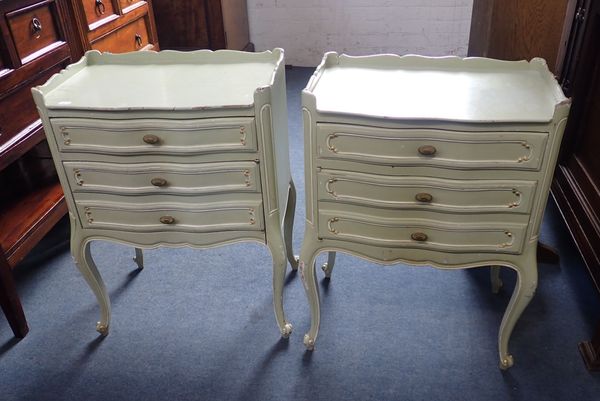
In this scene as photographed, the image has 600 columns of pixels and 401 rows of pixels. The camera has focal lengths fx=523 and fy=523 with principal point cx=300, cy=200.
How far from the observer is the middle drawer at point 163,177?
53.6 inches

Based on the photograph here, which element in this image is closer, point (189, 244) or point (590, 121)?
point (189, 244)

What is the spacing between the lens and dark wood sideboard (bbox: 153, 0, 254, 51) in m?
3.33

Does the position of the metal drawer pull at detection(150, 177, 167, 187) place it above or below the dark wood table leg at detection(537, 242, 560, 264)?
above

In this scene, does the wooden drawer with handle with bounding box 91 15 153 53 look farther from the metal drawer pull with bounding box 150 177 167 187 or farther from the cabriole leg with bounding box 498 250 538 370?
the cabriole leg with bounding box 498 250 538 370

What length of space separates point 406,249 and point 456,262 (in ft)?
0.45

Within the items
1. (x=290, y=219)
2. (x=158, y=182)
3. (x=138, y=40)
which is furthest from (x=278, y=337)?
(x=138, y=40)

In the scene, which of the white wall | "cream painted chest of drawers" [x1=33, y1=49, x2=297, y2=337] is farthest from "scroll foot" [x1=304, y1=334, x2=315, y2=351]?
the white wall

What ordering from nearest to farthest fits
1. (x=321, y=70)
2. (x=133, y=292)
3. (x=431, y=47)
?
(x=321, y=70)
(x=133, y=292)
(x=431, y=47)

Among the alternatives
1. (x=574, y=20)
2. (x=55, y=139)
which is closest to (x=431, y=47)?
(x=574, y=20)

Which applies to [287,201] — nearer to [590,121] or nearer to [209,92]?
[209,92]

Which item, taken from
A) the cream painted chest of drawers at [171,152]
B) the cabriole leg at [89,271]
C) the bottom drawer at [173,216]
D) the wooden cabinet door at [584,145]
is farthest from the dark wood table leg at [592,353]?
the cabriole leg at [89,271]

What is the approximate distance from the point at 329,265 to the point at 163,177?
767mm

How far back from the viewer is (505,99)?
128 centimetres

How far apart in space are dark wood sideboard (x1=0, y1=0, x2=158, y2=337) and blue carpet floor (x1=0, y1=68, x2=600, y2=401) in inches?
8.7
